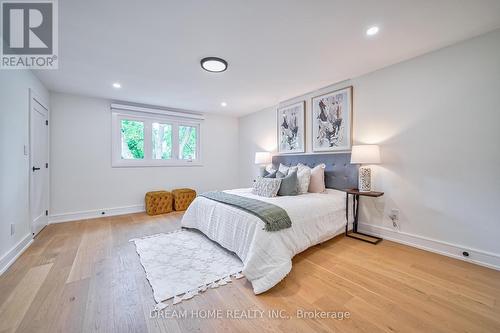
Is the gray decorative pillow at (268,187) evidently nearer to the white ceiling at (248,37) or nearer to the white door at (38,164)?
the white ceiling at (248,37)

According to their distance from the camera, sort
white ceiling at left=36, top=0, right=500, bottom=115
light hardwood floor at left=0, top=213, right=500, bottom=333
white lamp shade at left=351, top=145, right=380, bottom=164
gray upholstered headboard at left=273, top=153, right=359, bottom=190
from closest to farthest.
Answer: light hardwood floor at left=0, top=213, right=500, bottom=333, white ceiling at left=36, top=0, right=500, bottom=115, white lamp shade at left=351, top=145, right=380, bottom=164, gray upholstered headboard at left=273, top=153, right=359, bottom=190

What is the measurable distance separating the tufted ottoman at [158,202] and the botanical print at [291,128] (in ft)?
8.71

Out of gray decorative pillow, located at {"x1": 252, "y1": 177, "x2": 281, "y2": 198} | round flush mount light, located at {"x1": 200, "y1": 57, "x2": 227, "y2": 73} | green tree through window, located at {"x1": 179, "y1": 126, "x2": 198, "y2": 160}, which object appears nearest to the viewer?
round flush mount light, located at {"x1": 200, "y1": 57, "x2": 227, "y2": 73}

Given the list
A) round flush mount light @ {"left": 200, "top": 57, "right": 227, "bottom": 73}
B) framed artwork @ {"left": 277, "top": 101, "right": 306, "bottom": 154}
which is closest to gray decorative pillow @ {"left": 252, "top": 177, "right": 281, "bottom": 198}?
framed artwork @ {"left": 277, "top": 101, "right": 306, "bottom": 154}

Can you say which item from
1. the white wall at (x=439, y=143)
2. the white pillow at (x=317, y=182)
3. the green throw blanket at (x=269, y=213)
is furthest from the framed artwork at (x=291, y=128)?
the green throw blanket at (x=269, y=213)

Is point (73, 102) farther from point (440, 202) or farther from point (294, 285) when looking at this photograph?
point (440, 202)

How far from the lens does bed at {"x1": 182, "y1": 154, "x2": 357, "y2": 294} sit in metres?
1.75

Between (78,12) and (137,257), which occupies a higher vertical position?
(78,12)

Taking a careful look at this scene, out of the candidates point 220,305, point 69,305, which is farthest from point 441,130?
point 69,305

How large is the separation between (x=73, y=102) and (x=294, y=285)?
4765 mm

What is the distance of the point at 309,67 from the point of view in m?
2.70

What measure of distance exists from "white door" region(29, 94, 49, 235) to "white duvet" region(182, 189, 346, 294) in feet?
7.13

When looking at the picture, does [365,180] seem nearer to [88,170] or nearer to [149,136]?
[149,136]

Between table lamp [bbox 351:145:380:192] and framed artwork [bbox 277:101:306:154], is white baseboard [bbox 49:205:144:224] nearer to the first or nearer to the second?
framed artwork [bbox 277:101:306:154]
